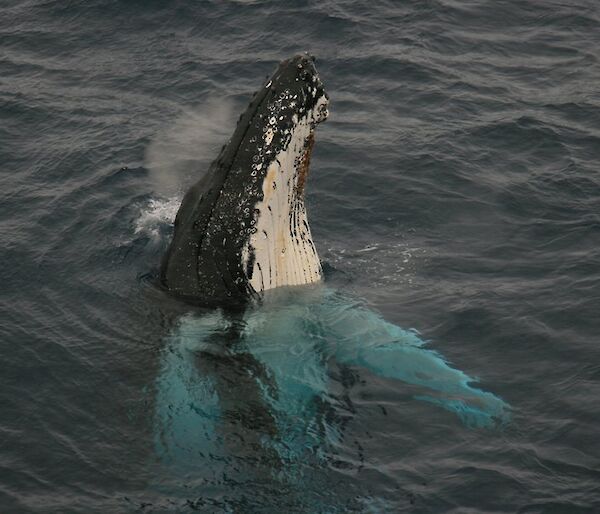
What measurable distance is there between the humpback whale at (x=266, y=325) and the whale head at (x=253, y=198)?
14mm

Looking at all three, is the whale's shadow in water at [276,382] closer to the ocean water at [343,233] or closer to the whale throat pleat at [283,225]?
the ocean water at [343,233]

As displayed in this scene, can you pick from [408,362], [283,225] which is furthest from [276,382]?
[283,225]

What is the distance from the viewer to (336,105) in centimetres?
2392

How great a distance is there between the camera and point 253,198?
45.7 ft

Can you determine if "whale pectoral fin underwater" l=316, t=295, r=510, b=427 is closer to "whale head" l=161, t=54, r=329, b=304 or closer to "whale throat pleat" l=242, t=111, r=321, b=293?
"whale throat pleat" l=242, t=111, r=321, b=293

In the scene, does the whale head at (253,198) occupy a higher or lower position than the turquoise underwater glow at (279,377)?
higher

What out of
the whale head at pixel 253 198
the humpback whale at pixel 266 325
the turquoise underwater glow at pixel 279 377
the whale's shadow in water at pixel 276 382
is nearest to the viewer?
the whale's shadow in water at pixel 276 382

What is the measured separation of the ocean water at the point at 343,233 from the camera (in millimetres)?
12781

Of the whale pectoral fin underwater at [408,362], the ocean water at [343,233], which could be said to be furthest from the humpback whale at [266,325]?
the ocean water at [343,233]

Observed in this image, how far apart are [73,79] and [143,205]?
6713 millimetres

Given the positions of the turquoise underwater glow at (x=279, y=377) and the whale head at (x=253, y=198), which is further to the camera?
the whale head at (x=253, y=198)

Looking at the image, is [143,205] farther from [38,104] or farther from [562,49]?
[562,49]

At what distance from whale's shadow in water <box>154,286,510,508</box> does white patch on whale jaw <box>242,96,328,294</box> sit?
33cm

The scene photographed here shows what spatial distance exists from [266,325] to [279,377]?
871 millimetres
